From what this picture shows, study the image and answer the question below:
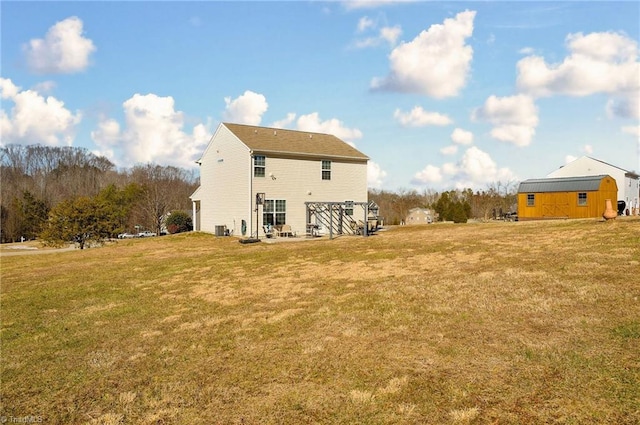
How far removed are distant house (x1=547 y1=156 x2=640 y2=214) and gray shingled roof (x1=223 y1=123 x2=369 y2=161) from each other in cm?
2227

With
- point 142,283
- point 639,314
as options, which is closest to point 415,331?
point 639,314

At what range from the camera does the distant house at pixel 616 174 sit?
115ft

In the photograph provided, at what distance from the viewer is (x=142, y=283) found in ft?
39.1

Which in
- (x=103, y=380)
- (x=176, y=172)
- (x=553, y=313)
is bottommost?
(x=103, y=380)

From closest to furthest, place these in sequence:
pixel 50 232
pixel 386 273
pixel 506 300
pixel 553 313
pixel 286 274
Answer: pixel 553 313
pixel 506 300
pixel 386 273
pixel 286 274
pixel 50 232

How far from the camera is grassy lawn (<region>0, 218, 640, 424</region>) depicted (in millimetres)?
4199

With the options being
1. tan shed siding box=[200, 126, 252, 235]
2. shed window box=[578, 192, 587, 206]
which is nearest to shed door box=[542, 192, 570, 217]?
shed window box=[578, 192, 587, 206]

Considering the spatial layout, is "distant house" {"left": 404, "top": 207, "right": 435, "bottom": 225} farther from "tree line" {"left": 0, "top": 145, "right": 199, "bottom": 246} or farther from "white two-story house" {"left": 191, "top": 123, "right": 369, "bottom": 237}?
"tree line" {"left": 0, "top": 145, "right": 199, "bottom": 246}

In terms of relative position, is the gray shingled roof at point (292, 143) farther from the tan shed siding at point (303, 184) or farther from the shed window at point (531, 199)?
the shed window at point (531, 199)

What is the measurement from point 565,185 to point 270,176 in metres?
21.4

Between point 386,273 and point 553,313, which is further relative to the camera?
point 386,273

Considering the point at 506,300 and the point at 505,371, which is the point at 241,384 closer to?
the point at 505,371

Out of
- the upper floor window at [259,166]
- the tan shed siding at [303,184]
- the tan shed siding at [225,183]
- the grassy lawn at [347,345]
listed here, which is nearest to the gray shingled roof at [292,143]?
the upper floor window at [259,166]

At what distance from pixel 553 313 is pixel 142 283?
1048cm
